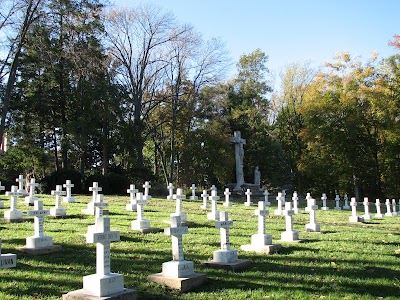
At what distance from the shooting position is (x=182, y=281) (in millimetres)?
5660

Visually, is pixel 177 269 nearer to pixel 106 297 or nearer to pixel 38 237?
pixel 106 297

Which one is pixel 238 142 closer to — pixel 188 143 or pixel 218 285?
pixel 188 143

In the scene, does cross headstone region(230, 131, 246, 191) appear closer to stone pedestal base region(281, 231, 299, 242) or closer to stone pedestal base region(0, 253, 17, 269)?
stone pedestal base region(281, 231, 299, 242)

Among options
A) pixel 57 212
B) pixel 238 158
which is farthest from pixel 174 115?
pixel 57 212

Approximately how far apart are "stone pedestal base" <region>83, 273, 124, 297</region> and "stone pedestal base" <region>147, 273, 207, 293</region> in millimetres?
829

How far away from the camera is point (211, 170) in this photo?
125ft

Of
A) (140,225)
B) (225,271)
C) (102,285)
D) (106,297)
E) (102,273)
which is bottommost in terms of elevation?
(225,271)

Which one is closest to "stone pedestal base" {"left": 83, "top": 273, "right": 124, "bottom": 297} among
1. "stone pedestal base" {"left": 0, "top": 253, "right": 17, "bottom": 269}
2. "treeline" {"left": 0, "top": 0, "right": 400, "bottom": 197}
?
"stone pedestal base" {"left": 0, "top": 253, "right": 17, "bottom": 269}

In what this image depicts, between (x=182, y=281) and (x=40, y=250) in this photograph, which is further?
(x=40, y=250)

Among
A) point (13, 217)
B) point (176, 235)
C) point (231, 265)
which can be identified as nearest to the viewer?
point (176, 235)

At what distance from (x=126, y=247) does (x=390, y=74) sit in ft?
109

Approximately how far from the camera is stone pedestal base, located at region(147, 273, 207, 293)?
5.66 m

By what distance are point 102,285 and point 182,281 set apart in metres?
1.17

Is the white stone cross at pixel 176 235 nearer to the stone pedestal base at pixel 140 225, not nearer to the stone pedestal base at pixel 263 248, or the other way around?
the stone pedestal base at pixel 263 248
